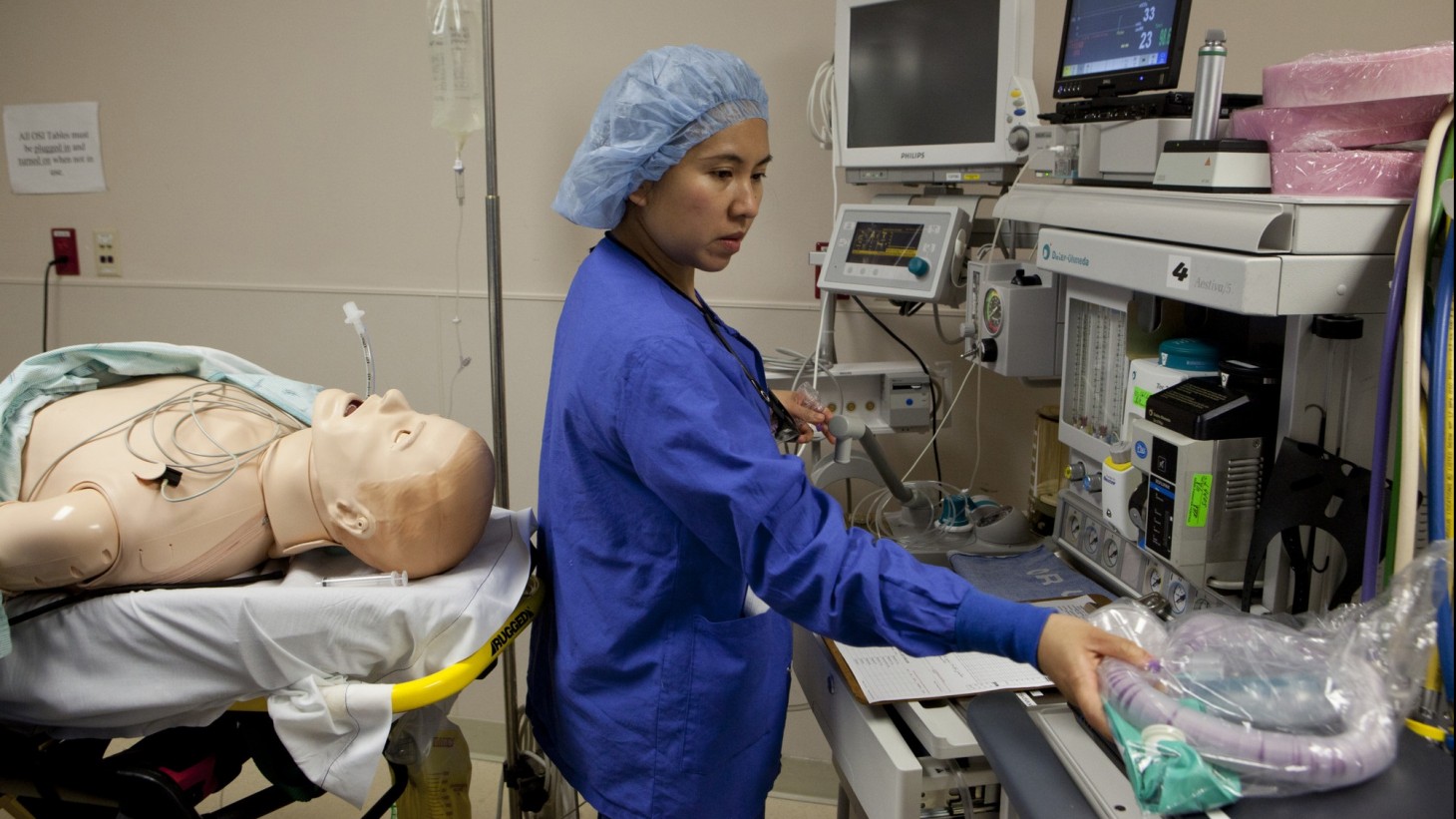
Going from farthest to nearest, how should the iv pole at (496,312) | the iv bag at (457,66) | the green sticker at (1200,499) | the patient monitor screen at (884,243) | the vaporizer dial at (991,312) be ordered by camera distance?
the iv bag at (457,66), the patient monitor screen at (884,243), the iv pole at (496,312), the vaporizer dial at (991,312), the green sticker at (1200,499)

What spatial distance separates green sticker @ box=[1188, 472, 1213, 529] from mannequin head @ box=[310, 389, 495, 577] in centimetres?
91

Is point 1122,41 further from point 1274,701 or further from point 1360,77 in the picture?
point 1274,701

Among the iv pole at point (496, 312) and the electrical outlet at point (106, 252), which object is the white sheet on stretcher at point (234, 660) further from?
the electrical outlet at point (106, 252)

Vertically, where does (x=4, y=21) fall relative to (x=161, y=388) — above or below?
above

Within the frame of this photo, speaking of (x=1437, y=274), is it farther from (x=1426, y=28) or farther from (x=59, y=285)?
(x=59, y=285)

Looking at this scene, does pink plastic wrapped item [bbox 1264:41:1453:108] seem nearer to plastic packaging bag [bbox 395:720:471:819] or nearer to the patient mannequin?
the patient mannequin

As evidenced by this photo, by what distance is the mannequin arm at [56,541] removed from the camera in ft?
4.09

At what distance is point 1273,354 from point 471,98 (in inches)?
60.9

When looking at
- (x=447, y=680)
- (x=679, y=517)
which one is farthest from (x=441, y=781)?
(x=679, y=517)

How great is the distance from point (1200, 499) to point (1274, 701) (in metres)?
0.36

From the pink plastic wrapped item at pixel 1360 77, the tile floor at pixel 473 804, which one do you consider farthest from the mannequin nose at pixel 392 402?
the tile floor at pixel 473 804

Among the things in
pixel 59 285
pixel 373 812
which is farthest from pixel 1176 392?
pixel 59 285

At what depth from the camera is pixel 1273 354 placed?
1.32 m

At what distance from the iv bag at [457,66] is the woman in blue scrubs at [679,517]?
80cm
